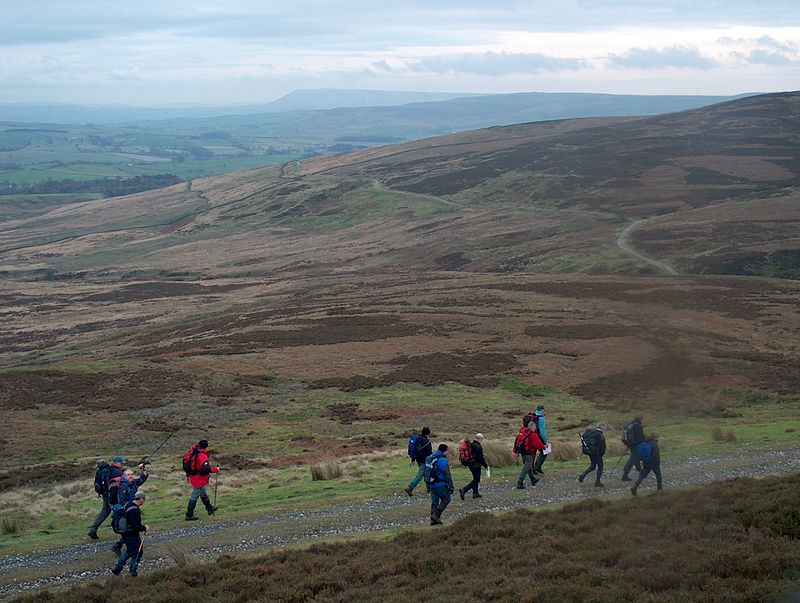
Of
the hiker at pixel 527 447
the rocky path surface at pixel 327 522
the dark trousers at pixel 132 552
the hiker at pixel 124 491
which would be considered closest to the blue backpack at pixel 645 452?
the rocky path surface at pixel 327 522

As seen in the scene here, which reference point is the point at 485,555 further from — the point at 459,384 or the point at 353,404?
the point at 459,384

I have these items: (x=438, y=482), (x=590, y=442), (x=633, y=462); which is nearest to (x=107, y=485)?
(x=438, y=482)

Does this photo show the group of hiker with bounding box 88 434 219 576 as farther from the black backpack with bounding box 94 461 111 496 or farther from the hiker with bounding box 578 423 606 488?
the hiker with bounding box 578 423 606 488

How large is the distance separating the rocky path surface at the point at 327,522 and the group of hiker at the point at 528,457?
52 cm

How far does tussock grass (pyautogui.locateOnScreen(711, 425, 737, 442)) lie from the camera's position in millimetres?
27663

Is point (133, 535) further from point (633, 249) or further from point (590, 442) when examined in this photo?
point (633, 249)

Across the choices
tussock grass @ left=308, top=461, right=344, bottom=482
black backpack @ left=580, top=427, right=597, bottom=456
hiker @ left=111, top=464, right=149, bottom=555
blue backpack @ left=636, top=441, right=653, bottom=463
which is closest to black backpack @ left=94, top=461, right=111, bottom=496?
hiker @ left=111, top=464, right=149, bottom=555

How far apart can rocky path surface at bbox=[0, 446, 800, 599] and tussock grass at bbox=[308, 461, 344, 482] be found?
14.3 ft

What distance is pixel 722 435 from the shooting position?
27953 mm

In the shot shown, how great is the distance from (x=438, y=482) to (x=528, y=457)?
4.54 metres

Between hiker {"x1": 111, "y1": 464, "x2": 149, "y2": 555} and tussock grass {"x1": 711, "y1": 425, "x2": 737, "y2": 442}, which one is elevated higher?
hiker {"x1": 111, "y1": 464, "x2": 149, "y2": 555}

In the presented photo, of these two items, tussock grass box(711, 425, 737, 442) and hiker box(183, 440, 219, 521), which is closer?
hiker box(183, 440, 219, 521)

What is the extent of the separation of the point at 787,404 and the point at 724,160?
13148cm

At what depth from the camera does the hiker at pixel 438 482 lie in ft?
62.6
